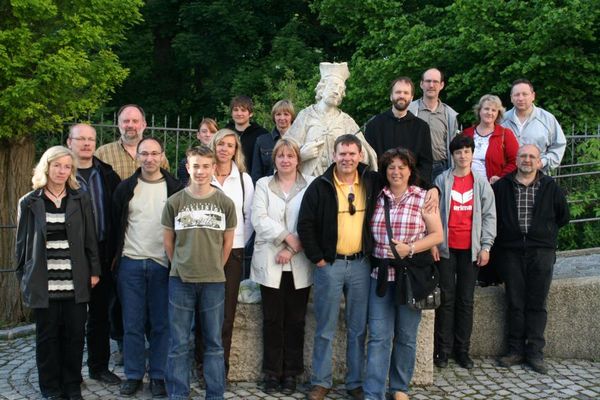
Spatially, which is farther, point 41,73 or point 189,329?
point 41,73

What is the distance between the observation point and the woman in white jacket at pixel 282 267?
16.1 ft

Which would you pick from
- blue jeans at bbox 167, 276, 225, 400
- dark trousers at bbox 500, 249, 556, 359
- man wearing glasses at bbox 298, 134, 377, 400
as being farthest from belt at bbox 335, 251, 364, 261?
dark trousers at bbox 500, 249, 556, 359

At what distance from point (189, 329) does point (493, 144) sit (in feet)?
9.90

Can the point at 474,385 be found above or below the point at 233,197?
below

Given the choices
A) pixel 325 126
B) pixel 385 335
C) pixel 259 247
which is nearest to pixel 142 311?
pixel 259 247

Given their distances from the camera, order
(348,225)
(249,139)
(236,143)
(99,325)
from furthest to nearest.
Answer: (249,139) → (99,325) → (236,143) → (348,225)

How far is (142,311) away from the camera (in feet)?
16.0

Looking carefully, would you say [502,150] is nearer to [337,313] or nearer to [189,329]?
[337,313]

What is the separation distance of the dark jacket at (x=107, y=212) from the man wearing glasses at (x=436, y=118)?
8.70 feet

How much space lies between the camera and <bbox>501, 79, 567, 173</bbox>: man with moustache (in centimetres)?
608

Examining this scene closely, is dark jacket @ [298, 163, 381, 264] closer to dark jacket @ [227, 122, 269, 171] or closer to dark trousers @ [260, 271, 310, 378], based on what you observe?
dark trousers @ [260, 271, 310, 378]

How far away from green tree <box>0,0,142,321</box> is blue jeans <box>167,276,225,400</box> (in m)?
3.34

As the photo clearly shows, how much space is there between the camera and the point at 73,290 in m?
4.68

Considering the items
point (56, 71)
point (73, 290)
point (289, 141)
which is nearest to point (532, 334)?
point (289, 141)
